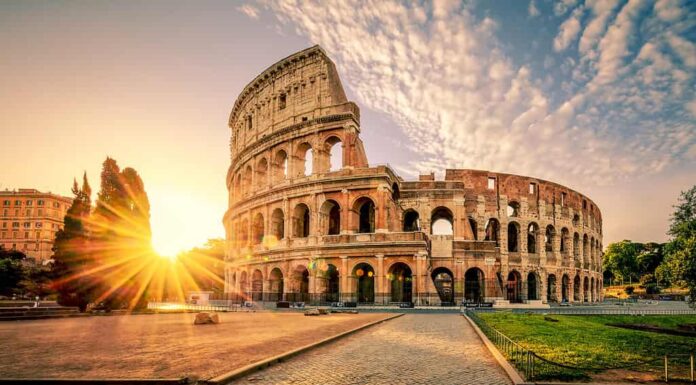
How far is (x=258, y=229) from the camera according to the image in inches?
1740

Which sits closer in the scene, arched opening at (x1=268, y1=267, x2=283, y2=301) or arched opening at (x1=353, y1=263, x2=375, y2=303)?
arched opening at (x1=353, y1=263, x2=375, y2=303)

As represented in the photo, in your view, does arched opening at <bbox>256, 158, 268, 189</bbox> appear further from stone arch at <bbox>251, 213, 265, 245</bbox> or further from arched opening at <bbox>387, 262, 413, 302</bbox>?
arched opening at <bbox>387, 262, 413, 302</bbox>

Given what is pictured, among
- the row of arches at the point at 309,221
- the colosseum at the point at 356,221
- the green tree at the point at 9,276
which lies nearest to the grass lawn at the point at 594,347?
the colosseum at the point at 356,221

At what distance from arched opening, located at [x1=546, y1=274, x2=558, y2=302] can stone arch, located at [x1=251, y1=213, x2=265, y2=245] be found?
3118 cm

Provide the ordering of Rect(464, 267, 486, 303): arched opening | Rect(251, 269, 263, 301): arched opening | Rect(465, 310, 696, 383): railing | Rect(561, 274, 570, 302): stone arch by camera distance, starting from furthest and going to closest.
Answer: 1. Rect(561, 274, 570, 302): stone arch
2. Rect(464, 267, 486, 303): arched opening
3. Rect(251, 269, 263, 301): arched opening
4. Rect(465, 310, 696, 383): railing

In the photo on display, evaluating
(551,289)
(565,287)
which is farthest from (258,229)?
(565,287)

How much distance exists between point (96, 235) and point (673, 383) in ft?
101

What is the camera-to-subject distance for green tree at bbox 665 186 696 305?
14.2m

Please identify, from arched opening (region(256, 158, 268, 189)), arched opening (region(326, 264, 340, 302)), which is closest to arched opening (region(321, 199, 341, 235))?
arched opening (region(326, 264, 340, 302))

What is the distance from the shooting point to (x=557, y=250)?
48594 millimetres

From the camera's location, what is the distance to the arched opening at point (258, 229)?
143 ft

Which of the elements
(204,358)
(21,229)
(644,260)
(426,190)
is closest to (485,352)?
(204,358)

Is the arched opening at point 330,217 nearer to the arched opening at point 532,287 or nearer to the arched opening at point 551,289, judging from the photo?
the arched opening at point 532,287

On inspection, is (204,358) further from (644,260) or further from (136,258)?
(644,260)
